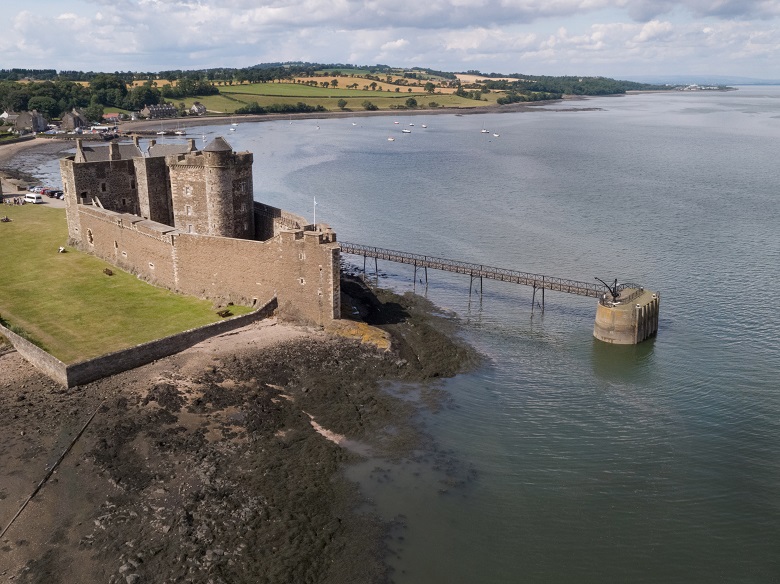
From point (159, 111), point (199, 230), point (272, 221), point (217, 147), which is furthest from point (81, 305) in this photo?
point (159, 111)

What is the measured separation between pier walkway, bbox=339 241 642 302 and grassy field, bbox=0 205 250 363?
15.0 meters

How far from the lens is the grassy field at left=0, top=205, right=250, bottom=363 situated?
35.8m

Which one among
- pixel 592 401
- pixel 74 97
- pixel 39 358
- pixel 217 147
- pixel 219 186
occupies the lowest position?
pixel 592 401

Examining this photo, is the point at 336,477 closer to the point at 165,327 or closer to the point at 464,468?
the point at 464,468

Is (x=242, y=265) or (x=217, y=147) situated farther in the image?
(x=217, y=147)

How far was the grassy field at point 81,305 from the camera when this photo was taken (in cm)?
3575

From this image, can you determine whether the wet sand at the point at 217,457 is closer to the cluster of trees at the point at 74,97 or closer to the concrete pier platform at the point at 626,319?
the concrete pier platform at the point at 626,319

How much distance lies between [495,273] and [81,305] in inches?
1058

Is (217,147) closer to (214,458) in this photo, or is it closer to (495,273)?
(495,273)

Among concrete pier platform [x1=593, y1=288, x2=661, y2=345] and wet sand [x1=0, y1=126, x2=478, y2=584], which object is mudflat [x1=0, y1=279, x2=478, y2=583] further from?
concrete pier platform [x1=593, y1=288, x2=661, y2=345]

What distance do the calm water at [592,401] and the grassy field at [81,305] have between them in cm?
1554

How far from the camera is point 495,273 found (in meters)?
48.5

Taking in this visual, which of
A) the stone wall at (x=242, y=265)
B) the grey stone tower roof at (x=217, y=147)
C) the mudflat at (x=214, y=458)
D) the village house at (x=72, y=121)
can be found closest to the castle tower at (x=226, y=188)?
the grey stone tower roof at (x=217, y=147)

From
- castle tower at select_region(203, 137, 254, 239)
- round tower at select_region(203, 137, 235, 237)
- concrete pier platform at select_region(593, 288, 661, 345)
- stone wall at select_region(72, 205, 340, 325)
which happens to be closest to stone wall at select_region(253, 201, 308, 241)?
castle tower at select_region(203, 137, 254, 239)
